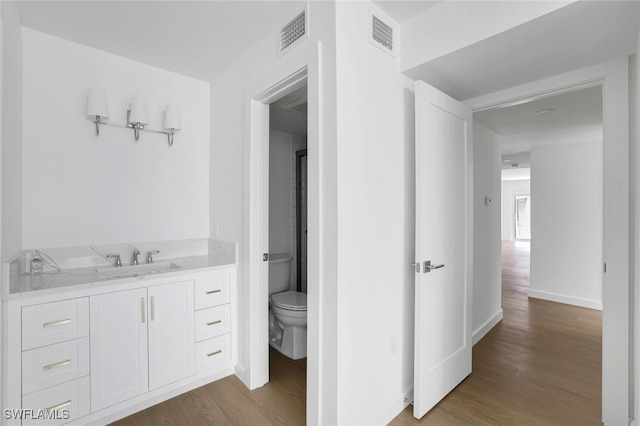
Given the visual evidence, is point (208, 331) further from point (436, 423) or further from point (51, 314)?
point (436, 423)

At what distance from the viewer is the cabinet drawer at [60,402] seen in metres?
1.62

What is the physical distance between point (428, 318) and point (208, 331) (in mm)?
1573

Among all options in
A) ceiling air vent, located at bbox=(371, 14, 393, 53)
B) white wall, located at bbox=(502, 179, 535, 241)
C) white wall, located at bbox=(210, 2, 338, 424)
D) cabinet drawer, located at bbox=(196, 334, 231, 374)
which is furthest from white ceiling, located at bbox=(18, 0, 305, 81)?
white wall, located at bbox=(502, 179, 535, 241)

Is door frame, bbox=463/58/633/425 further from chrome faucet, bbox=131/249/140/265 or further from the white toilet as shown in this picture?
chrome faucet, bbox=131/249/140/265

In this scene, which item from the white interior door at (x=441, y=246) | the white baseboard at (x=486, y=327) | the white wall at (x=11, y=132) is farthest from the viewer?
the white baseboard at (x=486, y=327)

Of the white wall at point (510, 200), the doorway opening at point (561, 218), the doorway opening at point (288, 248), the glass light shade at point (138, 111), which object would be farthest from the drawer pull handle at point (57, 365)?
the white wall at point (510, 200)

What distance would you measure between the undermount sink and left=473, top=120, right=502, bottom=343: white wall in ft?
9.10

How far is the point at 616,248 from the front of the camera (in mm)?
1701

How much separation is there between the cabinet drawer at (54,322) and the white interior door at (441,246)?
6.51ft

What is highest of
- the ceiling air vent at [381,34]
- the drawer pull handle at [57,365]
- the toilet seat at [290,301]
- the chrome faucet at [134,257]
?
the ceiling air vent at [381,34]

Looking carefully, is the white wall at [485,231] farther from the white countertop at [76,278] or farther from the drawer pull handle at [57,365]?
the drawer pull handle at [57,365]

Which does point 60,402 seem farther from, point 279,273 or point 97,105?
point 279,273

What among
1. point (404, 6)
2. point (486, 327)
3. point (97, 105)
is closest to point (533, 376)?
point (486, 327)

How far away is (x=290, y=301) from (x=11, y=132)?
7.18ft
